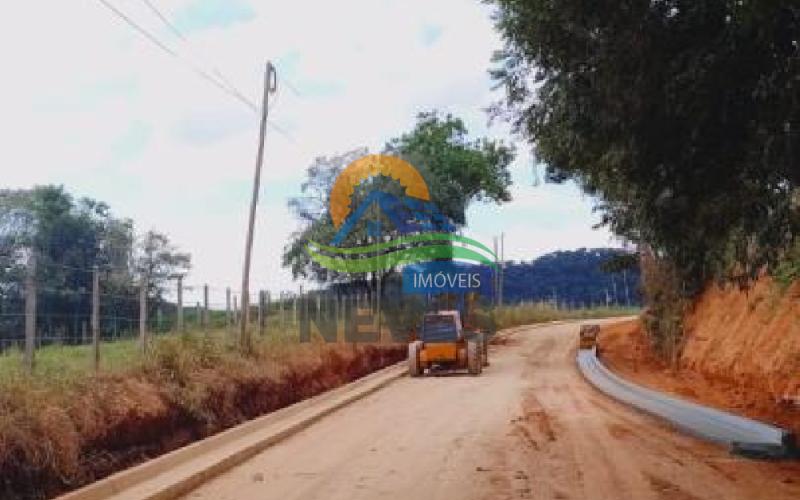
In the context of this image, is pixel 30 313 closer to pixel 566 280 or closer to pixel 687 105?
pixel 687 105

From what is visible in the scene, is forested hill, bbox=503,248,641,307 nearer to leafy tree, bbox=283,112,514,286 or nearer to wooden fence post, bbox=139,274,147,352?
leafy tree, bbox=283,112,514,286

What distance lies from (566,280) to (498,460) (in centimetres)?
11843

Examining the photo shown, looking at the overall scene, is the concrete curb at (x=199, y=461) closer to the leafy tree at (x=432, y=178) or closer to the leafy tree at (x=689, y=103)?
the leafy tree at (x=689, y=103)

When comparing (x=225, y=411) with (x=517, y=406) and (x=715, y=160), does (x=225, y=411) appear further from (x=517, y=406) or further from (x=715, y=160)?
(x=715, y=160)

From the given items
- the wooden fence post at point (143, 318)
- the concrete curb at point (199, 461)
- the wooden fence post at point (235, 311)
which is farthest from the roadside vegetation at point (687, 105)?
the wooden fence post at point (235, 311)

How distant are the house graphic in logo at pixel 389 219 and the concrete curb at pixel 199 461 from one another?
99.8 feet

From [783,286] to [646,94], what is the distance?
11.8m

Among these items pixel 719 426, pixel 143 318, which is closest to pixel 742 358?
pixel 719 426

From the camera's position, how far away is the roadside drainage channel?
11.9 metres

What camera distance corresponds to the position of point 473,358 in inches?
1227

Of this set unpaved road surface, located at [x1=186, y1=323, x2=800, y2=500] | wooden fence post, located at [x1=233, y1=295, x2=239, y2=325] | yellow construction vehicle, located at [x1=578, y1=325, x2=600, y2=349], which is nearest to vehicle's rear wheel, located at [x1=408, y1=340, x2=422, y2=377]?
wooden fence post, located at [x1=233, y1=295, x2=239, y2=325]

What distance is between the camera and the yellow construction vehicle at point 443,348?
1218 inches

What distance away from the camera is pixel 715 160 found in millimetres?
10391

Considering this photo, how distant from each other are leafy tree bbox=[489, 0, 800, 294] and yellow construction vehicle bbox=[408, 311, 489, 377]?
19.0 m
